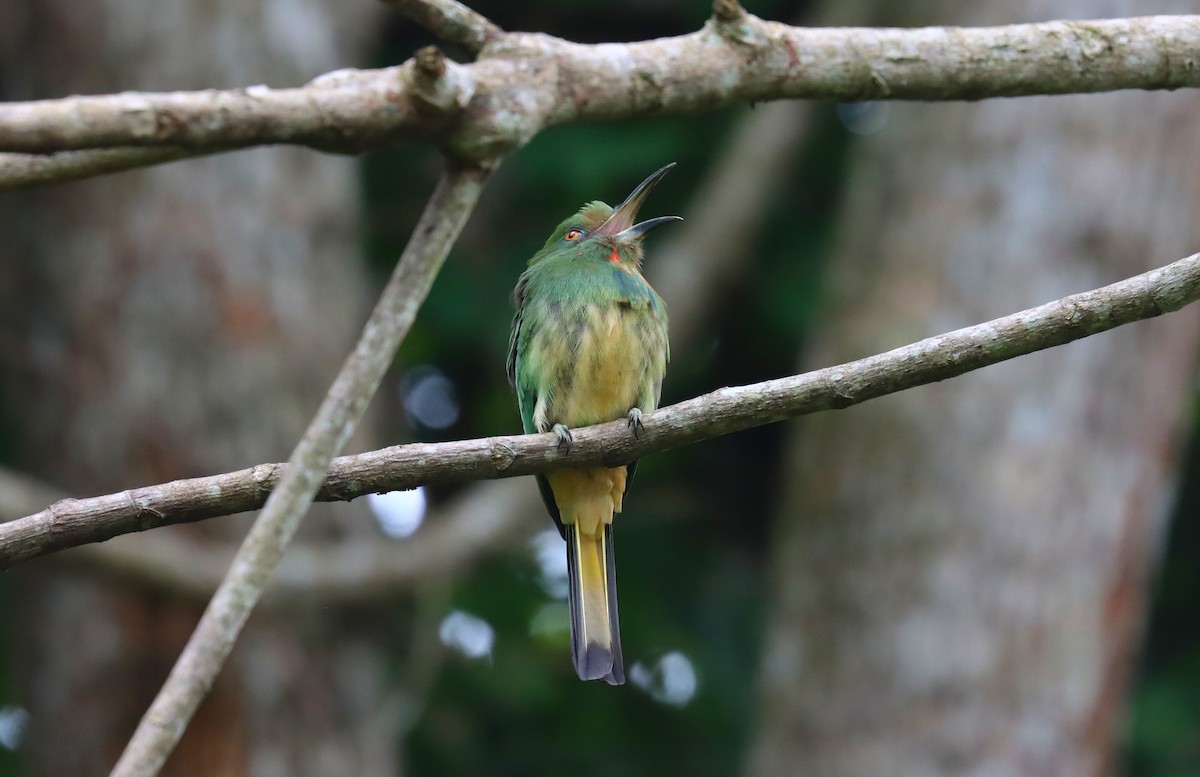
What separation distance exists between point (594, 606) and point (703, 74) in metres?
1.70

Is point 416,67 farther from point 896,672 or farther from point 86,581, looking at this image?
point 896,672

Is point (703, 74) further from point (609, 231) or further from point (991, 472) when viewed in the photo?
point (991, 472)

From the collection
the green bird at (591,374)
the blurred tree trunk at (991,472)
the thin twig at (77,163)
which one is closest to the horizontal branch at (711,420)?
the thin twig at (77,163)

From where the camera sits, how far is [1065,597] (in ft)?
19.1

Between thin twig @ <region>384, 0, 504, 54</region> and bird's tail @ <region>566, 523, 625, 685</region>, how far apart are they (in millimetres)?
1719

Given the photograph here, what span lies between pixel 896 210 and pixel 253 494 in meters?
4.69

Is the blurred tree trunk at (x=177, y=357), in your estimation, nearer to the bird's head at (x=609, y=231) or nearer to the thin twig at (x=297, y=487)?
the bird's head at (x=609, y=231)

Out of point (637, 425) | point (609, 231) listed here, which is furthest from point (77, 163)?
point (609, 231)

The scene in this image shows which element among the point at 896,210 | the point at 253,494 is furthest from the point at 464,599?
the point at 253,494

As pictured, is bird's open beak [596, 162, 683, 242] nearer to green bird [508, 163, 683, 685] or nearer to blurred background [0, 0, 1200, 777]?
green bird [508, 163, 683, 685]

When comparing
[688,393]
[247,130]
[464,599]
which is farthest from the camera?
[688,393]

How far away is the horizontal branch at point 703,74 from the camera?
239 cm

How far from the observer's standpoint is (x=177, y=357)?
18.4 feet

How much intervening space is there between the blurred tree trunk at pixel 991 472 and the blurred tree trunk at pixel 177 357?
1976 mm
